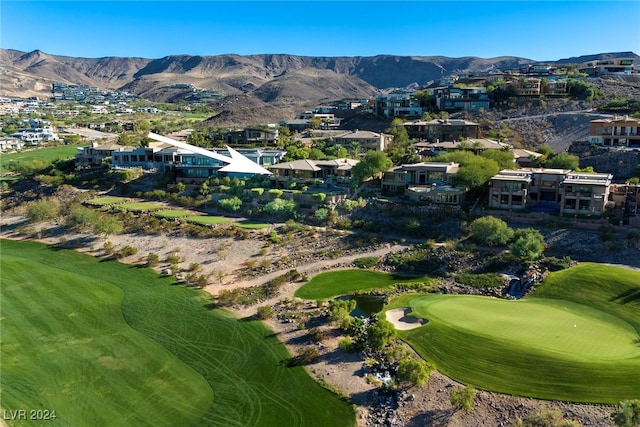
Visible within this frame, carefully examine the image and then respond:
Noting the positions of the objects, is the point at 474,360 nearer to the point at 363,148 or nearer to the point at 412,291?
the point at 412,291

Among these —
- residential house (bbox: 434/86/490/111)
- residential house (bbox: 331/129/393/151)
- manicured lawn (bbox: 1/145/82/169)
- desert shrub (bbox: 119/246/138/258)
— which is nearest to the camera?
desert shrub (bbox: 119/246/138/258)

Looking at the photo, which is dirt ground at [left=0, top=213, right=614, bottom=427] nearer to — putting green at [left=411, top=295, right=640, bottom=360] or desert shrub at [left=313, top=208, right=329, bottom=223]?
putting green at [left=411, top=295, right=640, bottom=360]

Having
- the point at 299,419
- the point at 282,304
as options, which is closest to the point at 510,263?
the point at 282,304

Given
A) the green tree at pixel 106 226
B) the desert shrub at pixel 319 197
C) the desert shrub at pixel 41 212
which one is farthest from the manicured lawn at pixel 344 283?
the desert shrub at pixel 41 212

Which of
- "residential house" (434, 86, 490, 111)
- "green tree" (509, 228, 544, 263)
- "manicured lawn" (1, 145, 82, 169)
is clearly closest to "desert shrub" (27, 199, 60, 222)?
"manicured lawn" (1, 145, 82, 169)

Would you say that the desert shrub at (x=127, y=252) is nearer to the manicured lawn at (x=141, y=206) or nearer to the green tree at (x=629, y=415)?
the manicured lawn at (x=141, y=206)

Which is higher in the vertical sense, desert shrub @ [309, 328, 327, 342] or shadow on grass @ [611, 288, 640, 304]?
shadow on grass @ [611, 288, 640, 304]
